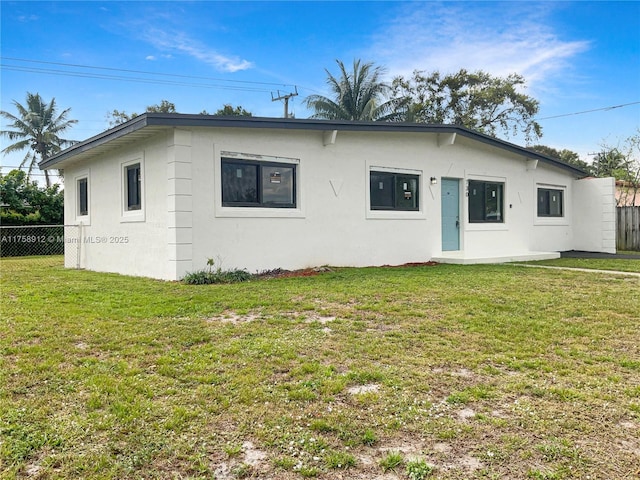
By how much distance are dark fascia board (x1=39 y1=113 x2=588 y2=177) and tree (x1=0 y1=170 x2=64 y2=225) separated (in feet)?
26.6

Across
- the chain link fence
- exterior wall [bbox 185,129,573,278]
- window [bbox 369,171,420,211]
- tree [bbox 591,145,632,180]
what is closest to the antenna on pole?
the chain link fence

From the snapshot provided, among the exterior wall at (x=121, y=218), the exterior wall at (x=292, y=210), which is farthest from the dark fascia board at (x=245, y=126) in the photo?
the exterior wall at (x=121, y=218)

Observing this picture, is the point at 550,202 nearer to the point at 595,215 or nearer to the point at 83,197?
the point at 595,215

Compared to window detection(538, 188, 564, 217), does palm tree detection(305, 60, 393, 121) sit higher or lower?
higher

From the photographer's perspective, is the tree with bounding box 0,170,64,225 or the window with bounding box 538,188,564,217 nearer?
the window with bounding box 538,188,564,217

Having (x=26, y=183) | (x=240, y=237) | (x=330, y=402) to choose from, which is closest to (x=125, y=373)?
(x=330, y=402)

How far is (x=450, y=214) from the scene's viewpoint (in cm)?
1276

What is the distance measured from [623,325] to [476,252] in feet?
26.6

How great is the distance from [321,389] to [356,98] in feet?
83.1

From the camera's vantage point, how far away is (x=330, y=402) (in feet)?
9.85

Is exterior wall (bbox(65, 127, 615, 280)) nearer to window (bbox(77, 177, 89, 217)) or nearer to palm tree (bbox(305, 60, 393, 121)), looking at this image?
window (bbox(77, 177, 89, 217))

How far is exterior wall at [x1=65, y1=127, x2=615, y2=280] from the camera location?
8875 millimetres

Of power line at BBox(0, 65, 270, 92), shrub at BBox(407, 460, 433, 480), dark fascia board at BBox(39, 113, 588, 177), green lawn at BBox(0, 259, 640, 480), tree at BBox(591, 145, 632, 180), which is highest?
power line at BBox(0, 65, 270, 92)

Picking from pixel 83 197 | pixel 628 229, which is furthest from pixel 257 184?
pixel 628 229
